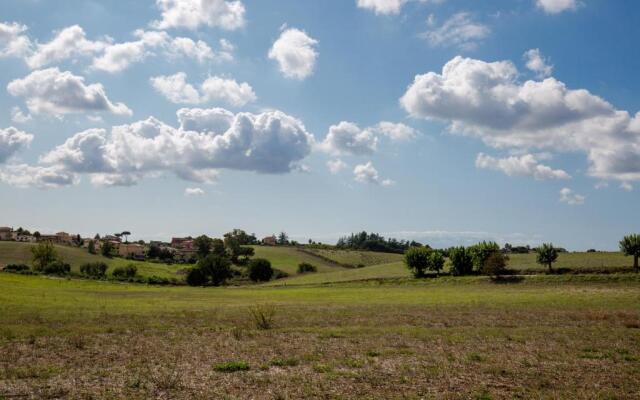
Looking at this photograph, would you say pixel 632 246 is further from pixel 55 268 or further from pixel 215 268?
pixel 55 268

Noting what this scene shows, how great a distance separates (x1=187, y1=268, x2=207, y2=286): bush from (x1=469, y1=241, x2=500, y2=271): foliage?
76586 millimetres

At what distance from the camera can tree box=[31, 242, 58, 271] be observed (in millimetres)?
146387

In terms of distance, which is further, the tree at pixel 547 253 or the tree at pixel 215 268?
the tree at pixel 215 268

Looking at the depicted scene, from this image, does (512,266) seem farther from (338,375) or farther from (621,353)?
(338,375)

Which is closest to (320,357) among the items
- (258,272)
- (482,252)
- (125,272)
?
(482,252)

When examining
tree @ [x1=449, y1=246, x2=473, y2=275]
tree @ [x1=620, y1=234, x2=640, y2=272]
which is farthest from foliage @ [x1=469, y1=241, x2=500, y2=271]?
tree @ [x1=620, y1=234, x2=640, y2=272]

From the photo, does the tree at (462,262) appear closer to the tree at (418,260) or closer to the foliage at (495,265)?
the tree at (418,260)

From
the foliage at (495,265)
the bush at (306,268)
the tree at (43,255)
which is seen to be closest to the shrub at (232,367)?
the foliage at (495,265)

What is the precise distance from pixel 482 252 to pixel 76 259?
140 metres

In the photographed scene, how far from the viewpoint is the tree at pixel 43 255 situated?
480 ft

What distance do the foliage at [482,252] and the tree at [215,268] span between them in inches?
2932

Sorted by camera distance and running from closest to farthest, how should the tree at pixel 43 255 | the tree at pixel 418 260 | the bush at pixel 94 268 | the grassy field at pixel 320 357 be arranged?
the grassy field at pixel 320 357 → the tree at pixel 418 260 → the tree at pixel 43 255 → the bush at pixel 94 268

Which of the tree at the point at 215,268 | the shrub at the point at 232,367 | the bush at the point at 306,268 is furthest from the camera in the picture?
the bush at the point at 306,268

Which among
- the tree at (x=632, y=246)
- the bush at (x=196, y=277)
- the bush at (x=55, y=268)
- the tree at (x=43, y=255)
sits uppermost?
the tree at (x=632, y=246)
